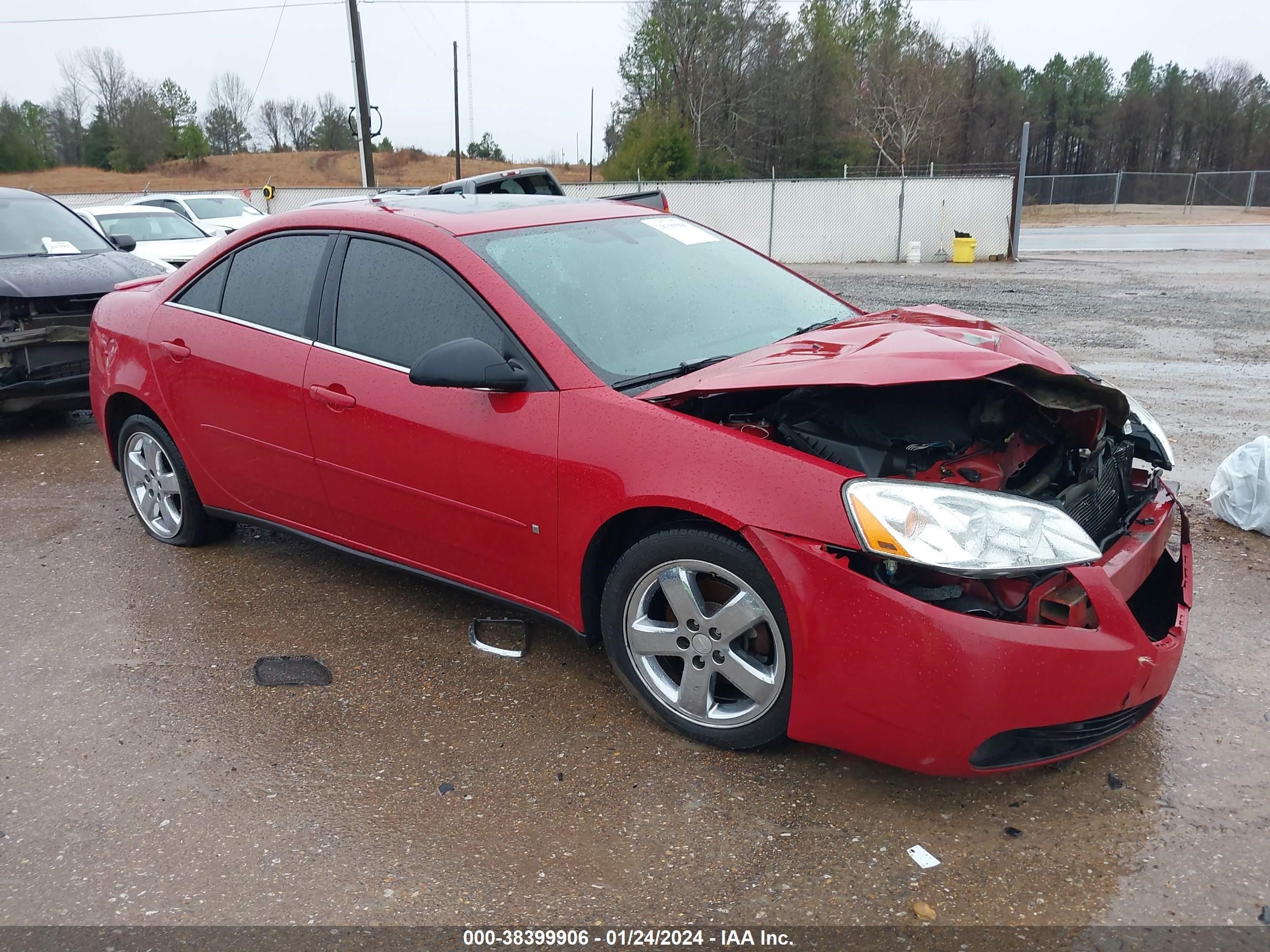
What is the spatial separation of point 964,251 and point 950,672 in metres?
22.3

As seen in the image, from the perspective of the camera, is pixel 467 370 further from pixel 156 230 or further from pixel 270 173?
pixel 270 173

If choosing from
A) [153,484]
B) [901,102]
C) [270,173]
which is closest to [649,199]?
[153,484]

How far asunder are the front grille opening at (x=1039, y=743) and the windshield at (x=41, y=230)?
790cm

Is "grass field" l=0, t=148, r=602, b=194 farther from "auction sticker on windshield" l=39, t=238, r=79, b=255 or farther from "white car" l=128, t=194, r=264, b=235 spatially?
"auction sticker on windshield" l=39, t=238, r=79, b=255

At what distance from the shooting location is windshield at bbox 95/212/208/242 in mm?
12547

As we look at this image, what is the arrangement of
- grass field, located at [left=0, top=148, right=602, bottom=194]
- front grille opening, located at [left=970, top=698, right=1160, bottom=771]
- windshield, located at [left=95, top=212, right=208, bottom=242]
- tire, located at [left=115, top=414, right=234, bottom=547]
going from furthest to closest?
grass field, located at [left=0, top=148, right=602, bottom=194], windshield, located at [left=95, top=212, right=208, bottom=242], tire, located at [left=115, top=414, right=234, bottom=547], front grille opening, located at [left=970, top=698, right=1160, bottom=771]

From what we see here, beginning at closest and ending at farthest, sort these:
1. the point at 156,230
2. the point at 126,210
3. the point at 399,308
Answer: the point at 399,308, the point at 156,230, the point at 126,210

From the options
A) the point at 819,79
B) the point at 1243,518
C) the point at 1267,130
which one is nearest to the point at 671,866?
the point at 1243,518

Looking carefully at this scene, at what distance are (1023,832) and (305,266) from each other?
3.23 m

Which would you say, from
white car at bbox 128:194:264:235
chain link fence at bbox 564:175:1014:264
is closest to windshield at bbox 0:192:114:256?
white car at bbox 128:194:264:235

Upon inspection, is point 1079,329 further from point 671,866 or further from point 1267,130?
point 1267,130

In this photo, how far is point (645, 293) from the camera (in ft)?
11.4

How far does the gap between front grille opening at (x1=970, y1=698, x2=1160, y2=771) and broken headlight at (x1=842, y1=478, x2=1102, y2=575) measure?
430 millimetres

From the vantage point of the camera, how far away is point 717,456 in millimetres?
2709
